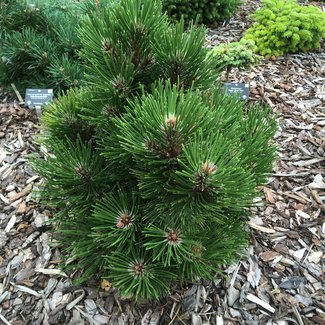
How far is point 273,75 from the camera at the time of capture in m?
3.67

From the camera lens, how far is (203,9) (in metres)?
4.45

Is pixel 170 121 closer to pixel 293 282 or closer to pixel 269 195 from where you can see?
pixel 293 282

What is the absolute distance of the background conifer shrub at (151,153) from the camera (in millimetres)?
1188

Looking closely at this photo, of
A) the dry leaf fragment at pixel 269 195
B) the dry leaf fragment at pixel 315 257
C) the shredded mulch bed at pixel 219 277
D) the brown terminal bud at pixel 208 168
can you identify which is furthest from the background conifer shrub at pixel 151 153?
the dry leaf fragment at pixel 269 195

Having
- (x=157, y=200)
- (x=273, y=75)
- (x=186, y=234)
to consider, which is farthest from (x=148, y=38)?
(x=273, y=75)

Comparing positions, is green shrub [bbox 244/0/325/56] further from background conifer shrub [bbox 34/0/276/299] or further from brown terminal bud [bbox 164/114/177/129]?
brown terminal bud [bbox 164/114/177/129]

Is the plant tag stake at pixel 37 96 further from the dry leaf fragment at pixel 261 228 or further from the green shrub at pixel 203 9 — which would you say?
the green shrub at pixel 203 9

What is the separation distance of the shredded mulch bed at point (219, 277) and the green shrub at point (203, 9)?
6.58 feet

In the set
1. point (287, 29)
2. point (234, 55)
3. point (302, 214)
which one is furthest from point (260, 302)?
point (287, 29)

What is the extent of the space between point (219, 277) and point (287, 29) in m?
2.87

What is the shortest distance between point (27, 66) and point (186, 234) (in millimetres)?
2211

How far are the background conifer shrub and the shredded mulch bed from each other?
0.32 metres

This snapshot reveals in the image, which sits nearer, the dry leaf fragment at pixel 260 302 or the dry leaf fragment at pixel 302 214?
the dry leaf fragment at pixel 260 302

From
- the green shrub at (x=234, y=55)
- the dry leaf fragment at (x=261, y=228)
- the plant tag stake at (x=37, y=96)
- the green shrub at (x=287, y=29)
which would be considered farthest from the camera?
the green shrub at (x=287, y=29)
